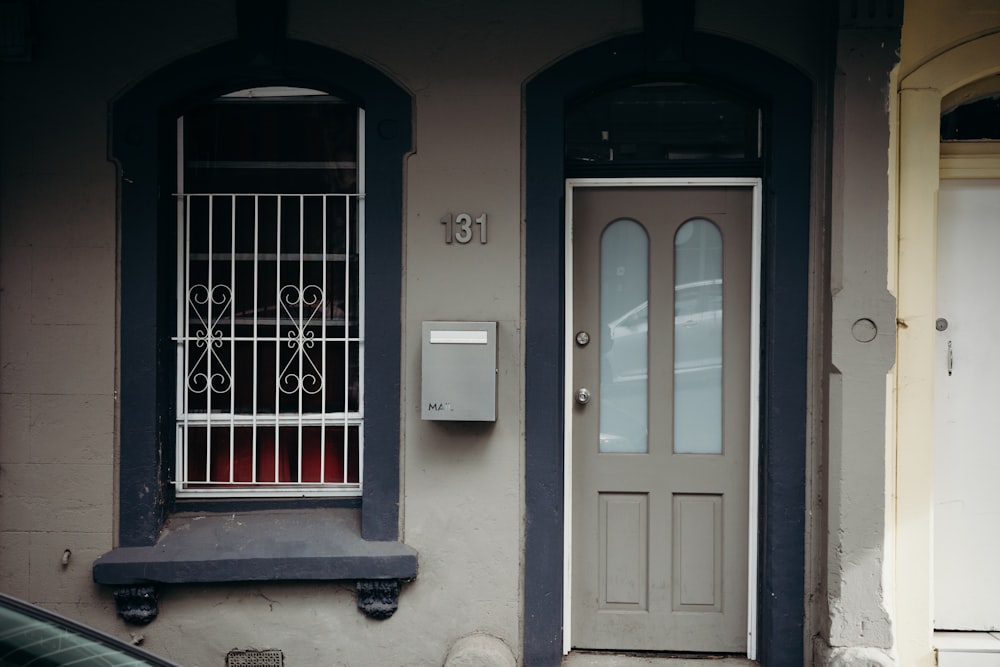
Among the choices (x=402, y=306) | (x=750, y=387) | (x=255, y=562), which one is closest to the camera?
(x=255, y=562)

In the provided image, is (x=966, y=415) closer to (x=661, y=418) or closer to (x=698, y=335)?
(x=698, y=335)

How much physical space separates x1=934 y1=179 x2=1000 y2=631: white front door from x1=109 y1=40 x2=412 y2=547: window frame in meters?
2.71

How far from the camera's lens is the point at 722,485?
15.0 feet

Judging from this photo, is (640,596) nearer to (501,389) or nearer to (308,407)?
(501,389)

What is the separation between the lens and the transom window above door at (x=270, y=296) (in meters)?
4.56

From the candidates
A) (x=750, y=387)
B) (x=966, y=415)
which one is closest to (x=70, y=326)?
(x=750, y=387)

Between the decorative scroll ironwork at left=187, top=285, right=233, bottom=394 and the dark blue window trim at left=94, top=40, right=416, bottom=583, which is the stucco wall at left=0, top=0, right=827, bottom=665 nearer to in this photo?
the dark blue window trim at left=94, top=40, right=416, bottom=583

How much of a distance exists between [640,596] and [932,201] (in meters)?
2.41

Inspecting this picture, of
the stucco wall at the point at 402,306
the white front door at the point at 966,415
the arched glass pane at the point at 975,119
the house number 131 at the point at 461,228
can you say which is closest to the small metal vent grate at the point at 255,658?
the stucco wall at the point at 402,306

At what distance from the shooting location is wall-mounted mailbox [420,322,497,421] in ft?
14.0

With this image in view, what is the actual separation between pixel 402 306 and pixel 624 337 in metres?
1.15

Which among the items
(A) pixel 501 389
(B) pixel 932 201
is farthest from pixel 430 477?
(B) pixel 932 201

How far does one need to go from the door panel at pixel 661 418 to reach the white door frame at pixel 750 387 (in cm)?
4

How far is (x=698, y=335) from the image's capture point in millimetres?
4586
